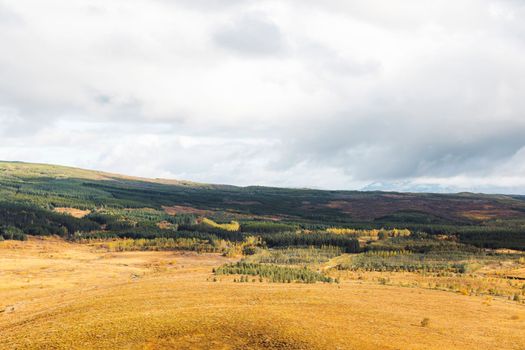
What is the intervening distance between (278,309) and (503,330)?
721 inches

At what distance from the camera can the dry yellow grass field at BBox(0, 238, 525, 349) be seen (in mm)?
29453

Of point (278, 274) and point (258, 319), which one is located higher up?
point (258, 319)

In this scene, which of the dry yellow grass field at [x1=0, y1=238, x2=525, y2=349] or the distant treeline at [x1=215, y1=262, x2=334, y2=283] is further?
the distant treeline at [x1=215, y1=262, x2=334, y2=283]

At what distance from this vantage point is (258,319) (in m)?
33.0

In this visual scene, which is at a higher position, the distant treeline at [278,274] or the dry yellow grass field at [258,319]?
the dry yellow grass field at [258,319]

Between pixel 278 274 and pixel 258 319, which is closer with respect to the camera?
pixel 258 319

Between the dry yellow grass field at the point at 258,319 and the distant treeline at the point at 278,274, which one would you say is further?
the distant treeline at the point at 278,274

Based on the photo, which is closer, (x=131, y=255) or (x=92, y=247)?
(x=131, y=255)

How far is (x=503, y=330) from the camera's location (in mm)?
34781

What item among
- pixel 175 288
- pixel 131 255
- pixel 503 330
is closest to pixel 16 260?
pixel 131 255

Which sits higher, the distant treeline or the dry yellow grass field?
the dry yellow grass field

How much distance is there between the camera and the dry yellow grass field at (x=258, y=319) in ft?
96.6

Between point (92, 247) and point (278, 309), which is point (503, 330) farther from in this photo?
point (92, 247)

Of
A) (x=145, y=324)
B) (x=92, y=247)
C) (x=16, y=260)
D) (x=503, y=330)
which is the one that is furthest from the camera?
(x=92, y=247)
